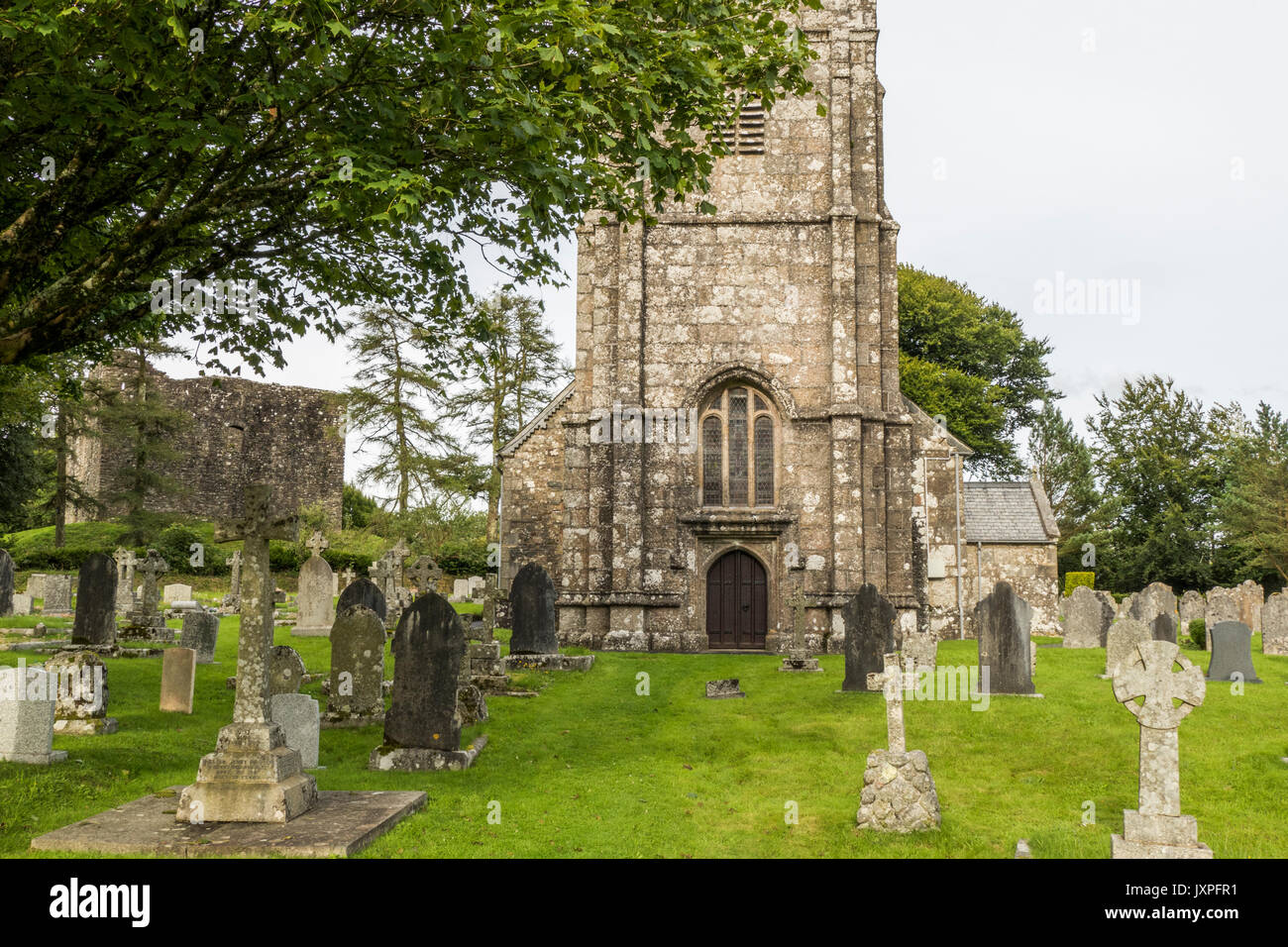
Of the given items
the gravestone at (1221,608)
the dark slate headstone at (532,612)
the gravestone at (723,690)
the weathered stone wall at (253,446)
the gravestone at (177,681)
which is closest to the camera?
the gravestone at (177,681)

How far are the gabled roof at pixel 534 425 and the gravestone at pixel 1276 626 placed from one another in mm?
15726

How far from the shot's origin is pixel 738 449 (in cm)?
2008

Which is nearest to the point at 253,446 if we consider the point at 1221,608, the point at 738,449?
the point at 738,449

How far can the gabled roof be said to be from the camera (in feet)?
73.7

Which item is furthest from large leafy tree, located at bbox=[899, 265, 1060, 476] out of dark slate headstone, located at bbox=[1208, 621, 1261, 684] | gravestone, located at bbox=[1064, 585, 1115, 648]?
dark slate headstone, located at bbox=[1208, 621, 1261, 684]

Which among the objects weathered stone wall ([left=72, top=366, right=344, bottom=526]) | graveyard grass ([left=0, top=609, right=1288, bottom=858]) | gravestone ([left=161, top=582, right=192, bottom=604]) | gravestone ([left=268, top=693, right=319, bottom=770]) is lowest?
graveyard grass ([left=0, top=609, right=1288, bottom=858])

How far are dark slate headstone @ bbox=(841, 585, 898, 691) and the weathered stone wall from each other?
106 feet

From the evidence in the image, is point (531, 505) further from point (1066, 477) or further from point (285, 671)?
point (1066, 477)

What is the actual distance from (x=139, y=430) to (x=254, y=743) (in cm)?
3147

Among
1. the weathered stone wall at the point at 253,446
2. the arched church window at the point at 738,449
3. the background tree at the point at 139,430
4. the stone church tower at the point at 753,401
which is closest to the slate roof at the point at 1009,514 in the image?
the stone church tower at the point at 753,401

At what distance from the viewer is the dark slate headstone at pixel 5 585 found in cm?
1948

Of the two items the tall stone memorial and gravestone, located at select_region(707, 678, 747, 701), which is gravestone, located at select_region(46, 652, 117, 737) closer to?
the tall stone memorial

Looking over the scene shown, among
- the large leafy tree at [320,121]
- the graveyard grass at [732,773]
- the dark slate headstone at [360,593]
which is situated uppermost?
the large leafy tree at [320,121]

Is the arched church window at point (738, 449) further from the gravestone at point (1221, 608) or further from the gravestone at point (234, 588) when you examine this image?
the gravestone at point (234, 588)
